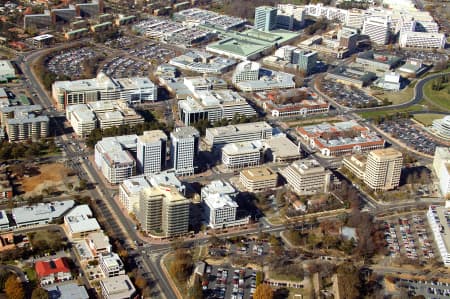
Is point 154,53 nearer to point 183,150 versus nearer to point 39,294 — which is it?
point 183,150

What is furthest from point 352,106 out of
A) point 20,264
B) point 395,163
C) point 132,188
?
point 20,264

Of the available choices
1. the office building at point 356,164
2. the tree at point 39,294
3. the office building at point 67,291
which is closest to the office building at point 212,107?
the office building at point 356,164

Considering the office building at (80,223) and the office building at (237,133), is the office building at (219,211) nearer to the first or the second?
the office building at (80,223)

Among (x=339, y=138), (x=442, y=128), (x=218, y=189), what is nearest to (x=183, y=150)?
(x=218, y=189)

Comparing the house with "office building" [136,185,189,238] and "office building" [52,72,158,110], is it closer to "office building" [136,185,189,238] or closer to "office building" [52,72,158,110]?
"office building" [136,185,189,238]

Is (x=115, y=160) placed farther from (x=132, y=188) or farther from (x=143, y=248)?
(x=143, y=248)
